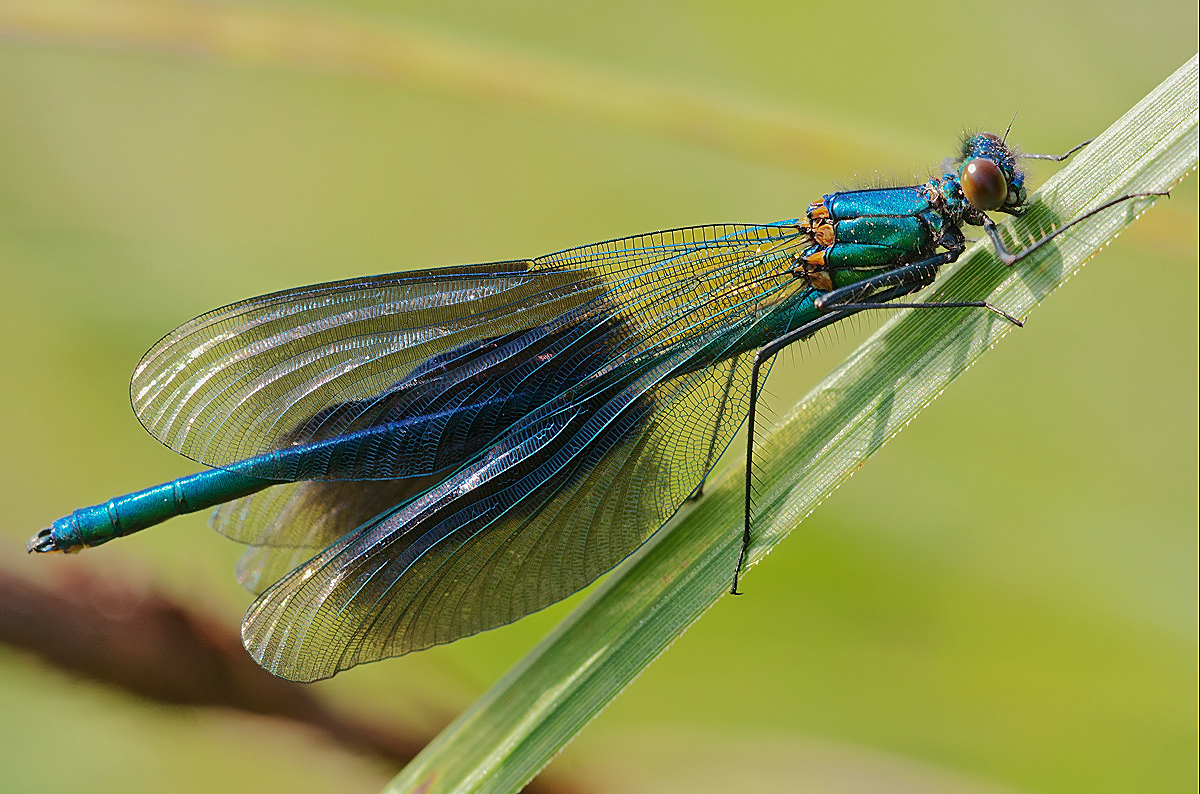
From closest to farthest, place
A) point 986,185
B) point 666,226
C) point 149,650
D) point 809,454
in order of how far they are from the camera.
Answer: point 809,454, point 986,185, point 149,650, point 666,226

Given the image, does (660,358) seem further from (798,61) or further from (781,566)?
(798,61)

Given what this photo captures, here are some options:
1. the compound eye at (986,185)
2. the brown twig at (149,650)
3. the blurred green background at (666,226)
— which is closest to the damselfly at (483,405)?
the compound eye at (986,185)

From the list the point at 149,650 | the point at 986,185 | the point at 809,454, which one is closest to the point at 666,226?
the point at 986,185

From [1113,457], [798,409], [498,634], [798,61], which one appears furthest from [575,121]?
[1113,457]

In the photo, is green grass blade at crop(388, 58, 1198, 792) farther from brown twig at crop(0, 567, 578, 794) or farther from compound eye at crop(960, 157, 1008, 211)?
brown twig at crop(0, 567, 578, 794)

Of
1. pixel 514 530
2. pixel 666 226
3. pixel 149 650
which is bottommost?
pixel 514 530

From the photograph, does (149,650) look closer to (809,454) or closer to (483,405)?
(483,405)
